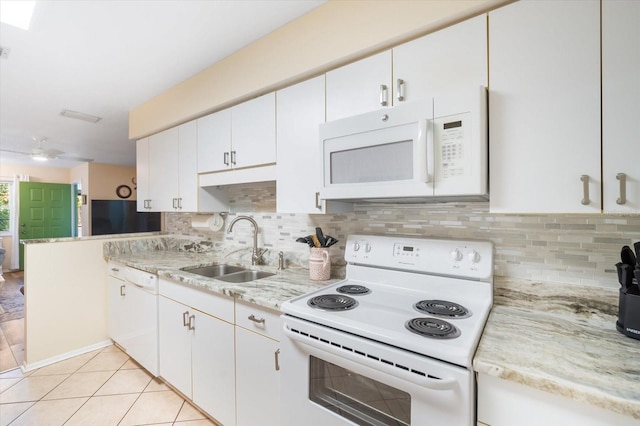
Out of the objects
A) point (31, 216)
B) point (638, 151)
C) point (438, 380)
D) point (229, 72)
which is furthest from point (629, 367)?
point (31, 216)

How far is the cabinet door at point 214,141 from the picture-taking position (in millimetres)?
2025

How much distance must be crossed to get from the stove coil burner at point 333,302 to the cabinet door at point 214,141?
1.20 metres

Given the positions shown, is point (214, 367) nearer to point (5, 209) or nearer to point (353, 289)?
Result: point (353, 289)

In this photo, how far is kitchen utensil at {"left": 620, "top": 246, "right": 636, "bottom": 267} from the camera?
968 millimetres

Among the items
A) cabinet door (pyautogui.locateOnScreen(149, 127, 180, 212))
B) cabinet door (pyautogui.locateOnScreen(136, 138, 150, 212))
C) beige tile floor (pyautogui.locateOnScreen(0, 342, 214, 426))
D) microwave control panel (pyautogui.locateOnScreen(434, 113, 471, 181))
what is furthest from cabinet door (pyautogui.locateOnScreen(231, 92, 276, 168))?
beige tile floor (pyautogui.locateOnScreen(0, 342, 214, 426))

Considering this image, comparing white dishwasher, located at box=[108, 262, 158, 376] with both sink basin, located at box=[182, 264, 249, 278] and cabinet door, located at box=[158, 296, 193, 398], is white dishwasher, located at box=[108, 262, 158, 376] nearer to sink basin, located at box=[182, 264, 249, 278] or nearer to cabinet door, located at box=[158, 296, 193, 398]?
cabinet door, located at box=[158, 296, 193, 398]

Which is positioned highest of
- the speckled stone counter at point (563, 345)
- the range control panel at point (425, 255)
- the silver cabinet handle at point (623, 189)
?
the silver cabinet handle at point (623, 189)

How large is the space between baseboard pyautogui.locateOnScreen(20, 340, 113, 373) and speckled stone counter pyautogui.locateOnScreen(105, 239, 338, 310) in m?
0.83

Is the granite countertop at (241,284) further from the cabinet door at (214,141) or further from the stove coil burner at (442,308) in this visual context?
the cabinet door at (214,141)

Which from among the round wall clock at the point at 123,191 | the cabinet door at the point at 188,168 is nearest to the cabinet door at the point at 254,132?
the cabinet door at the point at 188,168

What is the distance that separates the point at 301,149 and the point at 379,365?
112 cm

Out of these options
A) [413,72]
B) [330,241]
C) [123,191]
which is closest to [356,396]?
[330,241]

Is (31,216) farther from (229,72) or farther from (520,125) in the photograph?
(520,125)

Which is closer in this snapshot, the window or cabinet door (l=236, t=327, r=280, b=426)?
cabinet door (l=236, t=327, r=280, b=426)
